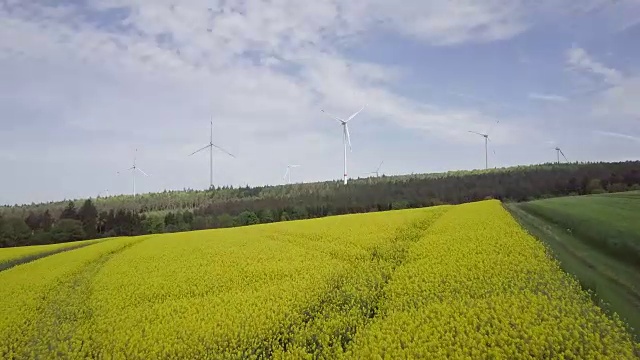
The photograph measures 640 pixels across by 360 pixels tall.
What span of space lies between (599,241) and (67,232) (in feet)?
220

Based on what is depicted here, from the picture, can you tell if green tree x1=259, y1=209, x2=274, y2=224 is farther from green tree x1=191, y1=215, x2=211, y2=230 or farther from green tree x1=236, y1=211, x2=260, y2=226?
green tree x1=191, y1=215, x2=211, y2=230

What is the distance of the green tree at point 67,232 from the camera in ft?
223

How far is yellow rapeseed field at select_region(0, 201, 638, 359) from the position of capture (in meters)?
15.9

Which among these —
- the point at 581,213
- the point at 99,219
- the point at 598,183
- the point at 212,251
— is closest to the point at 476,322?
the point at 212,251

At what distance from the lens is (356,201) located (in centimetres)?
8469

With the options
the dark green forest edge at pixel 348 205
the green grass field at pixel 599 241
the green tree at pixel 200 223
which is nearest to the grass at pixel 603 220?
the green grass field at pixel 599 241

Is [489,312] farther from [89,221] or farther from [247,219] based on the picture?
[89,221]

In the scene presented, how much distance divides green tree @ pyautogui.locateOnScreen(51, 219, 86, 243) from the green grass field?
195 feet

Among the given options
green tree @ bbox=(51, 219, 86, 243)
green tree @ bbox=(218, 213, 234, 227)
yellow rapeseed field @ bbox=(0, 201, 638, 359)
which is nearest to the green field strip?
A: yellow rapeseed field @ bbox=(0, 201, 638, 359)

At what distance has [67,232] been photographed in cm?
6975

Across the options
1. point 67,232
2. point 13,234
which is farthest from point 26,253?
point 13,234

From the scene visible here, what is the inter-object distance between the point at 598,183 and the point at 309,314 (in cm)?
6825

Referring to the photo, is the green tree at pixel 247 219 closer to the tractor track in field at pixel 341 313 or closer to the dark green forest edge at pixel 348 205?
the dark green forest edge at pixel 348 205

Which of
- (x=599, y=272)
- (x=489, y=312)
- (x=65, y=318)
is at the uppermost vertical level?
(x=599, y=272)
